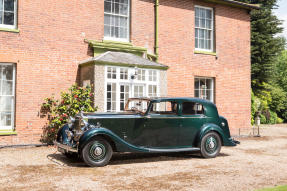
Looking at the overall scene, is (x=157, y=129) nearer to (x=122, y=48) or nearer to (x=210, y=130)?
(x=210, y=130)

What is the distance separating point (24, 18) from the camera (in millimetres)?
10992

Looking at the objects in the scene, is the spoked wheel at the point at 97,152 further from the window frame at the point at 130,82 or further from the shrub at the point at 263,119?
the shrub at the point at 263,119

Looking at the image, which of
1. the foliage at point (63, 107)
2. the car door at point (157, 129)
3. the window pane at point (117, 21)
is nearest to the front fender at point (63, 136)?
the car door at point (157, 129)

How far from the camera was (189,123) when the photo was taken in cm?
868

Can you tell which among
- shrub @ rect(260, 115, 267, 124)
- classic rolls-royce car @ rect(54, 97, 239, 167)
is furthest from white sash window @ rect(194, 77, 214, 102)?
shrub @ rect(260, 115, 267, 124)

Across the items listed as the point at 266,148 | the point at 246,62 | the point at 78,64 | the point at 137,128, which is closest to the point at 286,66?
the point at 246,62

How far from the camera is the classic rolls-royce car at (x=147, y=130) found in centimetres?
748

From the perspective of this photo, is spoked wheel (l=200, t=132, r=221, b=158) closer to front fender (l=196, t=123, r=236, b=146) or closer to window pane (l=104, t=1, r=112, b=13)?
front fender (l=196, t=123, r=236, b=146)

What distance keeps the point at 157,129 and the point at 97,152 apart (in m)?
1.65

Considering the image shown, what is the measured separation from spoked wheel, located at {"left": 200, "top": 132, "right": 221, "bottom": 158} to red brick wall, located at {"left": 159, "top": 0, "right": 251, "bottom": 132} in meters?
5.18

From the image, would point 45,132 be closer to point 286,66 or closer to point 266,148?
point 266,148

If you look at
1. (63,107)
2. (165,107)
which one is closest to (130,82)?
(63,107)

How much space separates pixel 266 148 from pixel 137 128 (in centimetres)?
549

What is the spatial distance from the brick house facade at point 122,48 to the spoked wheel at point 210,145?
3534 mm
